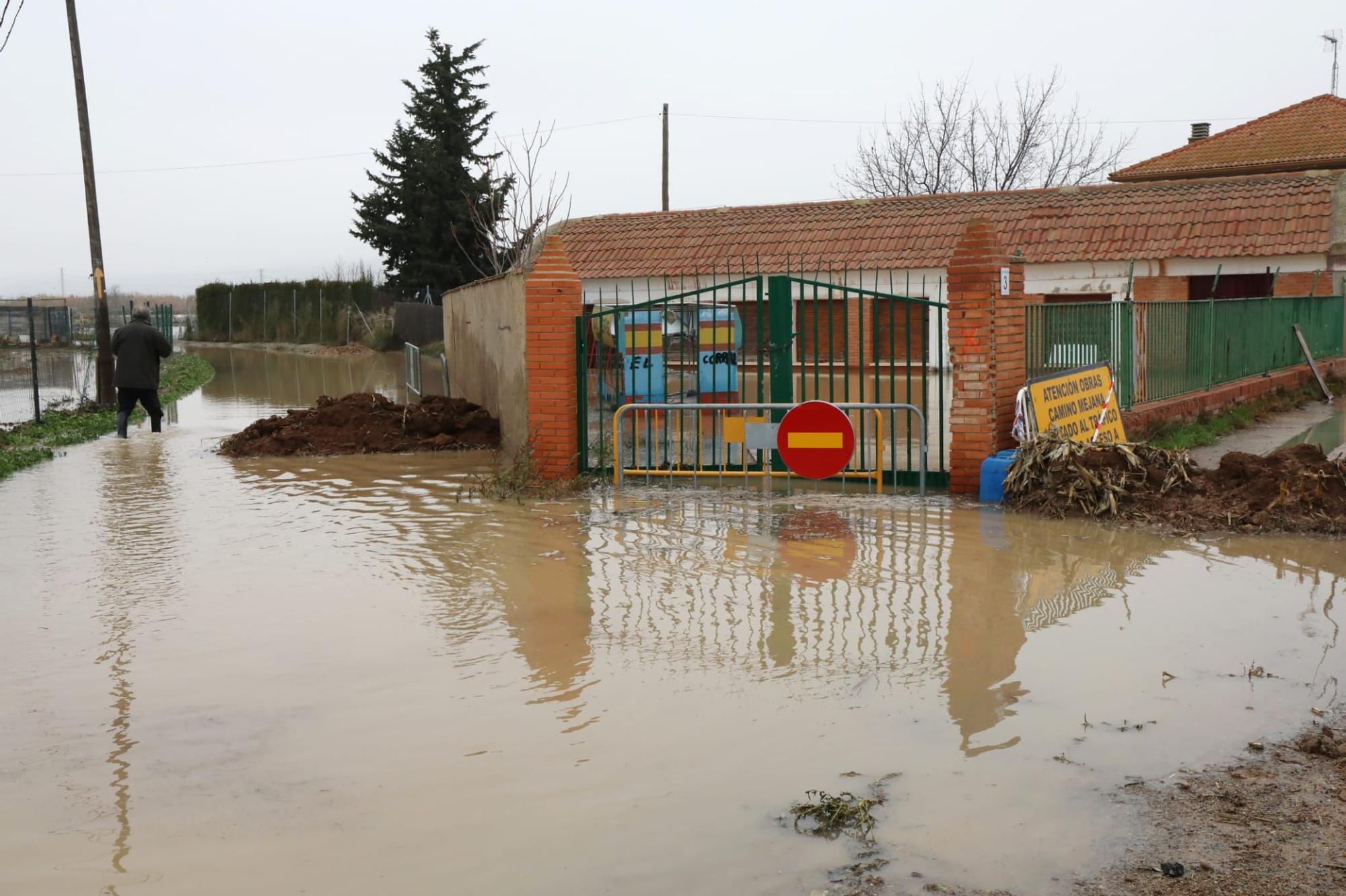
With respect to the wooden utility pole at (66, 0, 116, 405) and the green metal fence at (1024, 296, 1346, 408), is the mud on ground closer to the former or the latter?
the green metal fence at (1024, 296, 1346, 408)

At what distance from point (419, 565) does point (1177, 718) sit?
5002mm

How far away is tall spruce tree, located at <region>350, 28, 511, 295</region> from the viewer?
1847 inches

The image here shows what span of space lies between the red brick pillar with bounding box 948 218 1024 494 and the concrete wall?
13.2ft

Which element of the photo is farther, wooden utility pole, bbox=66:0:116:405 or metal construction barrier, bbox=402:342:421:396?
metal construction barrier, bbox=402:342:421:396

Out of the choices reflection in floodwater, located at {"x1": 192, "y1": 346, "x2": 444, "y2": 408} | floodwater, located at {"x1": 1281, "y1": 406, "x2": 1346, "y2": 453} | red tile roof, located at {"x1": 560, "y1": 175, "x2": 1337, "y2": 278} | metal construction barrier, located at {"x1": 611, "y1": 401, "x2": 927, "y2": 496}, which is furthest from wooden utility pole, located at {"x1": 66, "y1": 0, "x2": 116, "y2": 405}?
floodwater, located at {"x1": 1281, "y1": 406, "x2": 1346, "y2": 453}

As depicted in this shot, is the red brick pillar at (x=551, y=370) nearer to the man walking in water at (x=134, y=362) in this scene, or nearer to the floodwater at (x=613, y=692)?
the floodwater at (x=613, y=692)

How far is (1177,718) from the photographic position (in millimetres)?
5383

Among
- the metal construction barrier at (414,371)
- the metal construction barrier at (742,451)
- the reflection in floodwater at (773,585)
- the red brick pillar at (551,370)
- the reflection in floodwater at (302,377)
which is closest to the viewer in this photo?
the reflection in floodwater at (773,585)

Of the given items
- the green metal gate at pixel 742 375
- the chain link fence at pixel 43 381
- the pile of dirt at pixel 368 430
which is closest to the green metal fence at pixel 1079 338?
the green metal gate at pixel 742 375

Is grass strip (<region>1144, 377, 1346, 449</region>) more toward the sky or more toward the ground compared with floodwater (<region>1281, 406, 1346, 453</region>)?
more toward the sky

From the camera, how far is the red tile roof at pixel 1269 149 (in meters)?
33.3

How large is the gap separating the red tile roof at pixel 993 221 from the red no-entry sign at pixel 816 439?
12.7 meters

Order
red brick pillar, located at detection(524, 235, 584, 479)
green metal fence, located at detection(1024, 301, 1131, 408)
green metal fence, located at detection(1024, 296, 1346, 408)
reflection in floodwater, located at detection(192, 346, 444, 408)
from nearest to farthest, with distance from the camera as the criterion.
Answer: red brick pillar, located at detection(524, 235, 584, 479) → green metal fence, located at detection(1024, 301, 1131, 408) → green metal fence, located at detection(1024, 296, 1346, 408) → reflection in floodwater, located at detection(192, 346, 444, 408)

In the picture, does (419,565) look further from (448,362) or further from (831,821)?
(448,362)
